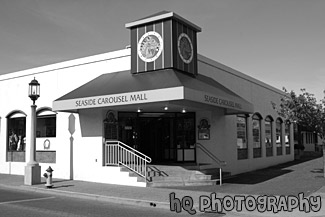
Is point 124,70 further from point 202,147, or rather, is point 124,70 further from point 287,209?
point 287,209

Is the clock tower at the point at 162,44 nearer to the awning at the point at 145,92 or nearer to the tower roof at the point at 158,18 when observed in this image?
the tower roof at the point at 158,18

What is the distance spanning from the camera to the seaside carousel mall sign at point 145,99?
13055 millimetres

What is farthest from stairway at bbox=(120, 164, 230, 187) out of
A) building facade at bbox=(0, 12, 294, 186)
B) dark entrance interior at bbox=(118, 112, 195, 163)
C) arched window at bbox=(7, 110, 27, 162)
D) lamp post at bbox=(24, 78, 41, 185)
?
arched window at bbox=(7, 110, 27, 162)

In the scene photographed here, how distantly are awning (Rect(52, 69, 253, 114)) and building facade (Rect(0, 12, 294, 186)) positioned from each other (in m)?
0.04

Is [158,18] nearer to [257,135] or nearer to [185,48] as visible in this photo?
[185,48]

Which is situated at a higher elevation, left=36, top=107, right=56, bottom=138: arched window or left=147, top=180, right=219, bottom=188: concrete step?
left=36, top=107, right=56, bottom=138: arched window

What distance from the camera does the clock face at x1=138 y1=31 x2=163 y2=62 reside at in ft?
51.5

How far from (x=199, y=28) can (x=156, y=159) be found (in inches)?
265

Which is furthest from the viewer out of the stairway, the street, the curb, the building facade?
the stairway

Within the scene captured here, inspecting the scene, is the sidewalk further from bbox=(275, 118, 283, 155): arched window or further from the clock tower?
bbox=(275, 118, 283, 155): arched window

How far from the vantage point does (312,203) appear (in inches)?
430

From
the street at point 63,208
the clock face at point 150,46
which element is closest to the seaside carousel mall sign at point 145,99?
the clock face at point 150,46

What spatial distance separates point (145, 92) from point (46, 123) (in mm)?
8468

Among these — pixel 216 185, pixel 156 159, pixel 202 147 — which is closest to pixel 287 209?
pixel 216 185
